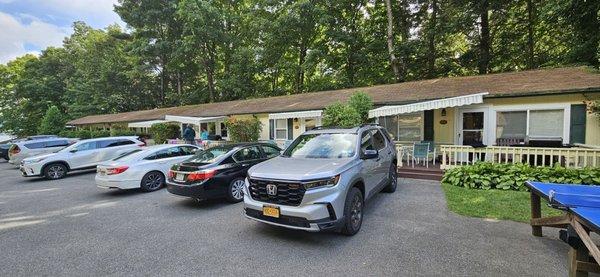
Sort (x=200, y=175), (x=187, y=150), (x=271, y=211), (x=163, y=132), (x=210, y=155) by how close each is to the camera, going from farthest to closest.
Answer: (x=163, y=132) → (x=187, y=150) → (x=210, y=155) → (x=200, y=175) → (x=271, y=211)

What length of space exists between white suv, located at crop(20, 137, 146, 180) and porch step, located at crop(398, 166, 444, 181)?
11.8 m

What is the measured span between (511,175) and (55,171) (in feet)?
53.8

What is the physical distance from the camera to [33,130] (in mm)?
41188

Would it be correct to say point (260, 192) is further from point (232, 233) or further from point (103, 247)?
point (103, 247)

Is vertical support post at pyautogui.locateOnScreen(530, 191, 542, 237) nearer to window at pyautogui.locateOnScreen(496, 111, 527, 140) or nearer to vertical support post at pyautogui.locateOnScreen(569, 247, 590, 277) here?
vertical support post at pyautogui.locateOnScreen(569, 247, 590, 277)

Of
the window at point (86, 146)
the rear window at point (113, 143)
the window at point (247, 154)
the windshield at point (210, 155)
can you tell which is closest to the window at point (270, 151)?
the window at point (247, 154)

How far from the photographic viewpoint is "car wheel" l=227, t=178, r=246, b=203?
21.8 ft

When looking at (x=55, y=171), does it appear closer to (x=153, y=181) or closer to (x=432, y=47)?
(x=153, y=181)

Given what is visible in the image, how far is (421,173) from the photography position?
28.9 feet

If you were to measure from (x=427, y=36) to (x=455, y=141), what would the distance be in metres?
12.6

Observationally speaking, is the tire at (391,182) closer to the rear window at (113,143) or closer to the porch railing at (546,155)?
the porch railing at (546,155)

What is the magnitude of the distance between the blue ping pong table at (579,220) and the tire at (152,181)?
933cm

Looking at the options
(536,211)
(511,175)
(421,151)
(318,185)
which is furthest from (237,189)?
(511,175)

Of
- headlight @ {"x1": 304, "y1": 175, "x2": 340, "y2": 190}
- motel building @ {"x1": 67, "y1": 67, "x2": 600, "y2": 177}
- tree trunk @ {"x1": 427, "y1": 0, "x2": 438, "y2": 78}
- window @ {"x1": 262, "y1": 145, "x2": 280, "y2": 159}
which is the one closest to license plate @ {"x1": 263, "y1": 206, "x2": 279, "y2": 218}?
headlight @ {"x1": 304, "y1": 175, "x2": 340, "y2": 190}
